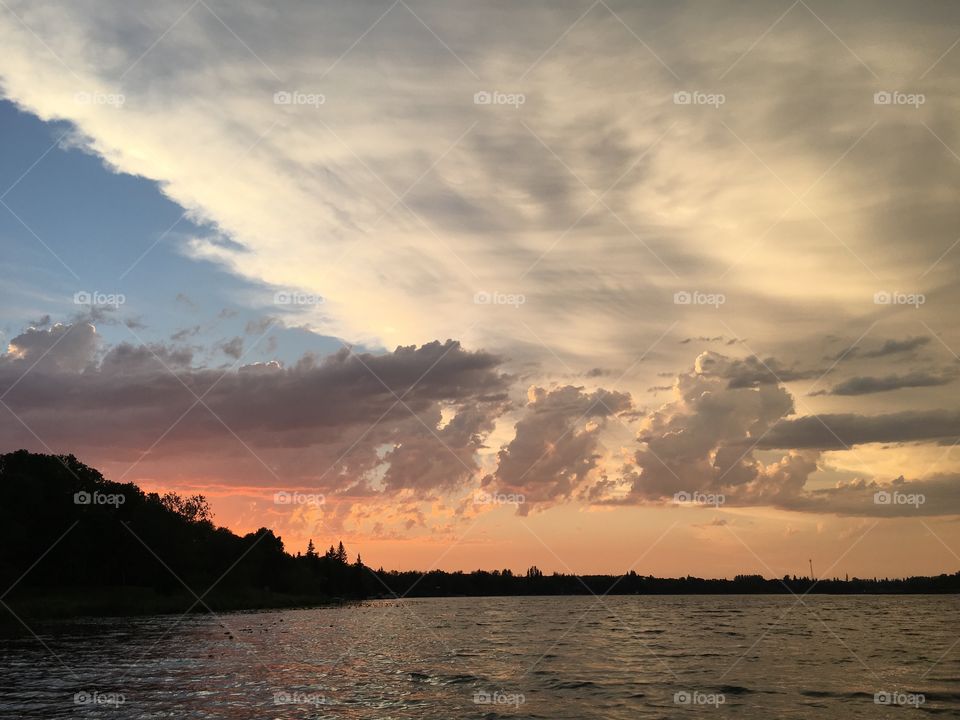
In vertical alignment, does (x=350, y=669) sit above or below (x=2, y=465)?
below

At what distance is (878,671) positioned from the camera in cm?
4978

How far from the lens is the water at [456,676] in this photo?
3278 centimetres

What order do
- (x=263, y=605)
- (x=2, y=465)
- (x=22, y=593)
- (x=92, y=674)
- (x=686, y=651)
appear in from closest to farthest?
(x=92, y=674), (x=686, y=651), (x=22, y=593), (x=2, y=465), (x=263, y=605)

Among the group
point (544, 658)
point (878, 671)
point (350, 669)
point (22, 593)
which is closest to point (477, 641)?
point (544, 658)

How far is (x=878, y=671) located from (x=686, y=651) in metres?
16.3

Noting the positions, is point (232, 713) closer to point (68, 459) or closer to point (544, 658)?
point (544, 658)

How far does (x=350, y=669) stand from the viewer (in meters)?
48.2

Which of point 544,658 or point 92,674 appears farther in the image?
point 544,658

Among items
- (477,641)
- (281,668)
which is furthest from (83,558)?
(281,668)

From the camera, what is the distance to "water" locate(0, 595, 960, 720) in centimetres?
3278

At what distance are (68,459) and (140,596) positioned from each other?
140 ft

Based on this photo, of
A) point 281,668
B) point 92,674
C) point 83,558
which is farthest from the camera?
point 83,558

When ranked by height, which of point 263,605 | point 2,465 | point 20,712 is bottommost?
point 263,605

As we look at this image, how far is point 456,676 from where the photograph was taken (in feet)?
146
